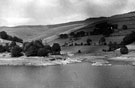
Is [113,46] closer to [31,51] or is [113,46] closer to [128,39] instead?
[128,39]

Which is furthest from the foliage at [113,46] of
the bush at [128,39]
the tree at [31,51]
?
the tree at [31,51]

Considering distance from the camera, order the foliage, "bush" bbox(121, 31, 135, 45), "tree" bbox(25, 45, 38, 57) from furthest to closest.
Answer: "bush" bbox(121, 31, 135, 45)
the foliage
"tree" bbox(25, 45, 38, 57)

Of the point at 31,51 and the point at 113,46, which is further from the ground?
the point at 31,51

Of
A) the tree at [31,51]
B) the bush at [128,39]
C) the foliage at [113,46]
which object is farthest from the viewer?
the bush at [128,39]

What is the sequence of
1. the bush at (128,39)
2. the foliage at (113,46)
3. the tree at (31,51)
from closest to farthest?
the tree at (31,51), the foliage at (113,46), the bush at (128,39)

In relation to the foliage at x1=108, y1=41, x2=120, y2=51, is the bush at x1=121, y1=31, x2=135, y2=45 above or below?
above

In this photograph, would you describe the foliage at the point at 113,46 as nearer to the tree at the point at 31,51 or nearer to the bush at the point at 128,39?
the bush at the point at 128,39

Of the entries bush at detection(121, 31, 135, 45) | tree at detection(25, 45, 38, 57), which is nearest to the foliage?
bush at detection(121, 31, 135, 45)

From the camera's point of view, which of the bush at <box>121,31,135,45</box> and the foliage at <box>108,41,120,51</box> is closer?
the foliage at <box>108,41,120,51</box>

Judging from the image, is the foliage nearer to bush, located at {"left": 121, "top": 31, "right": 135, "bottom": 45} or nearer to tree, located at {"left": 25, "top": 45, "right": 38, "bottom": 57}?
bush, located at {"left": 121, "top": 31, "right": 135, "bottom": 45}

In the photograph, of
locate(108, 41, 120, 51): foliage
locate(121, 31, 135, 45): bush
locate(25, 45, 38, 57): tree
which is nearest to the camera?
locate(25, 45, 38, 57): tree

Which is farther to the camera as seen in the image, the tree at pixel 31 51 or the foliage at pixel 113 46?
the foliage at pixel 113 46

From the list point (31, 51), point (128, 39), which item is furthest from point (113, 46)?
point (31, 51)
